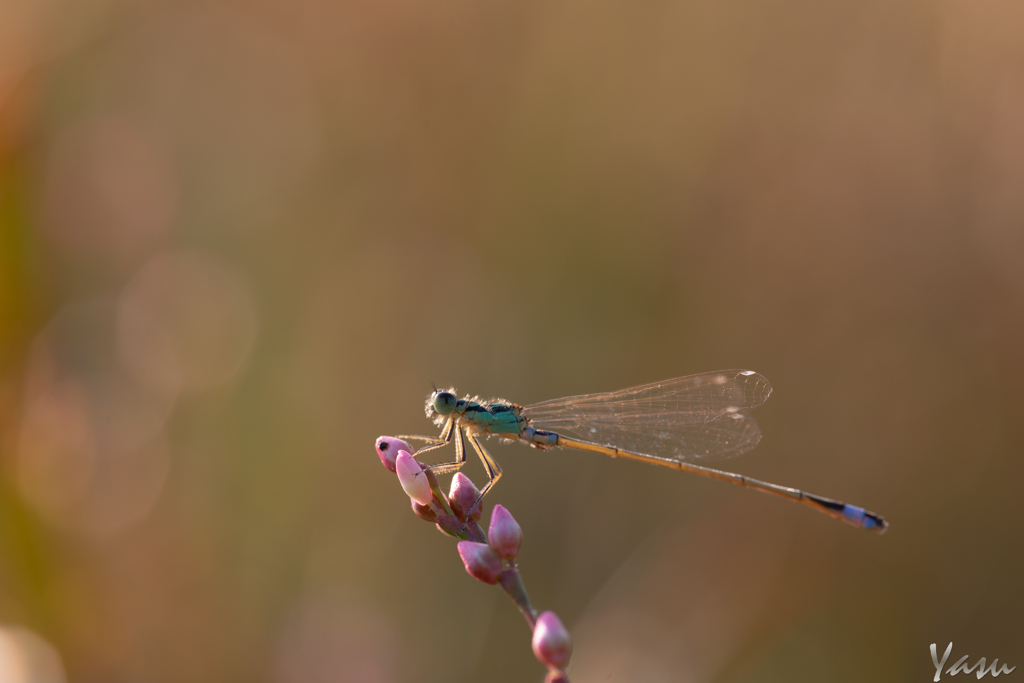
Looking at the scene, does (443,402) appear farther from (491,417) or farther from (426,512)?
(426,512)

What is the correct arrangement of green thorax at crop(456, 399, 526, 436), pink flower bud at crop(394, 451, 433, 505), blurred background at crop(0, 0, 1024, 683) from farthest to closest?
blurred background at crop(0, 0, 1024, 683) < green thorax at crop(456, 399, 526, 436) < pink flower bud at crop(394, 451, 433, 505)

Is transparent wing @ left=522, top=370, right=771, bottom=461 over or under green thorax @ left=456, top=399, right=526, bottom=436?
over

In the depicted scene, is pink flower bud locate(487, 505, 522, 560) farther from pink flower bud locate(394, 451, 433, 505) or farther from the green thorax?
the green thorax

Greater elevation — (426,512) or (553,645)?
(426,512)

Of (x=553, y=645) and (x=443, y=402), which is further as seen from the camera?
(x=443, y=402)

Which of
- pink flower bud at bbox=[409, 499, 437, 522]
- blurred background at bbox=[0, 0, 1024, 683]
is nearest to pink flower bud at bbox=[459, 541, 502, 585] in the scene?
pink flower bud at bbox=[409, 499, 437, 522]

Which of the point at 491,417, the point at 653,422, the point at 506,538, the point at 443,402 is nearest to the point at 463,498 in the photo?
the point at 506,538
